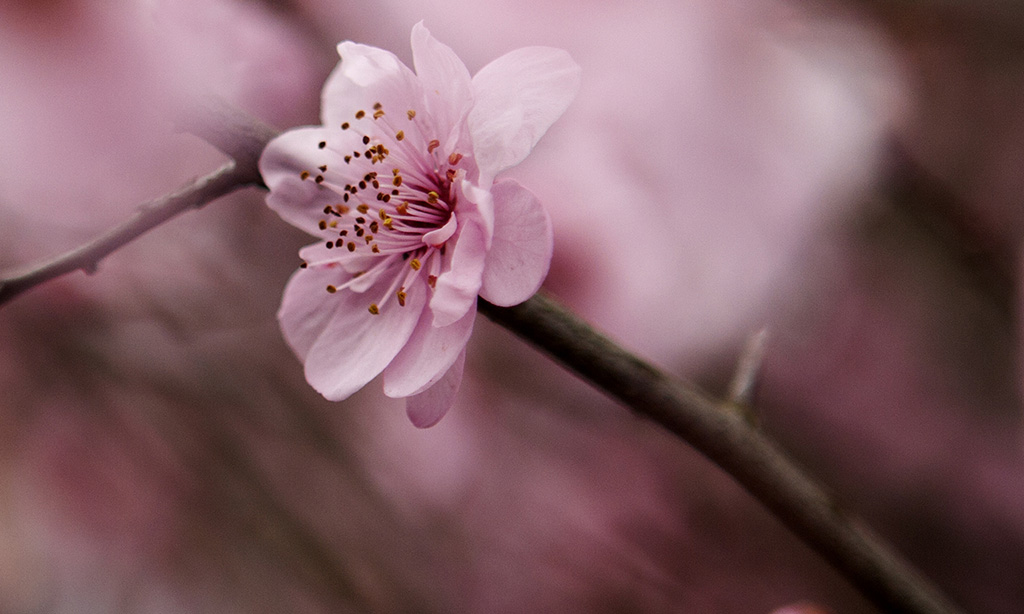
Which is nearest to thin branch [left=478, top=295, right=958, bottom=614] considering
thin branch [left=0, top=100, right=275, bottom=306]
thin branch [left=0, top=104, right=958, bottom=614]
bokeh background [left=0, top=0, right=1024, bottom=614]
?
thin branch [left=0, top=104, right=958, bottom=614]

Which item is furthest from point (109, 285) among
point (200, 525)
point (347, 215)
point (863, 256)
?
point (863, 256)

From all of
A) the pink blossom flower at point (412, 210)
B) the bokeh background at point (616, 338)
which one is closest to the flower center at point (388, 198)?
the pink blossom flower at point (412, 210)

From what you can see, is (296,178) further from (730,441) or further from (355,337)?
(730,441)

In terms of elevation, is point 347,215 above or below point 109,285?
above

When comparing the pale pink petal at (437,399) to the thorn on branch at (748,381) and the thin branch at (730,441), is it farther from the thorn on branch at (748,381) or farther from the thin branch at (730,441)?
the thorn on branch at (748,381)

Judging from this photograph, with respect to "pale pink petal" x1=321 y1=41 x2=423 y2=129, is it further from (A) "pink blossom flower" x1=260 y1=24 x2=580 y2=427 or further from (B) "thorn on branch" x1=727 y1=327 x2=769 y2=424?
(B) "thorn on branch" x1=727 y1=327 x2=769 y2=424

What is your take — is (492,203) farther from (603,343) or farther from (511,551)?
(511,551)
